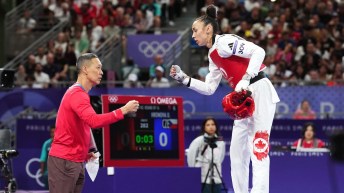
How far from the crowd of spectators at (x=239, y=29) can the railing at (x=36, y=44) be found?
19cm

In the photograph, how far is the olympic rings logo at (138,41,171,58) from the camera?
20297 millimetres

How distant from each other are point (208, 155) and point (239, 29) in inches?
288

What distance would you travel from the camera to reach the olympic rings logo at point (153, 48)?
20.3 metres

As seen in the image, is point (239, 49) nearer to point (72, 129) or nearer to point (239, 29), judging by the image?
point (72, 129)

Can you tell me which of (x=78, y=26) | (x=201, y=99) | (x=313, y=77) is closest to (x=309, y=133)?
(x=201, y=99)

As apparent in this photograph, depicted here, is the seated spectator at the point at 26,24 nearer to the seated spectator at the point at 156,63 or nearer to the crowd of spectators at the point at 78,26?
the crowd of spectators at the point at 78,26

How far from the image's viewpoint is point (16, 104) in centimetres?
1755

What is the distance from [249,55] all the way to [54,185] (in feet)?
8.16

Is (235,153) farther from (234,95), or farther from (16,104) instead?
(16,104)

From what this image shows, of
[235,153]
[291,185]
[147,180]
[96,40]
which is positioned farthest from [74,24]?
[235,153]

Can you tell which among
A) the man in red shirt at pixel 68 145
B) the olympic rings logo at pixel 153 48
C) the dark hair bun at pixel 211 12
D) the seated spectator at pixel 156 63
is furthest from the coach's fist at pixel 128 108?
the olympic rings logo at pixel 153 48

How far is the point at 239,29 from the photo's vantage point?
65.8 ft

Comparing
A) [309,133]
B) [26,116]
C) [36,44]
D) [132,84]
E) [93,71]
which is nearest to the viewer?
[93,71]

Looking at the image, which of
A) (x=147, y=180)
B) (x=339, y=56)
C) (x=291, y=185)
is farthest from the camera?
(x=339, y=56)
